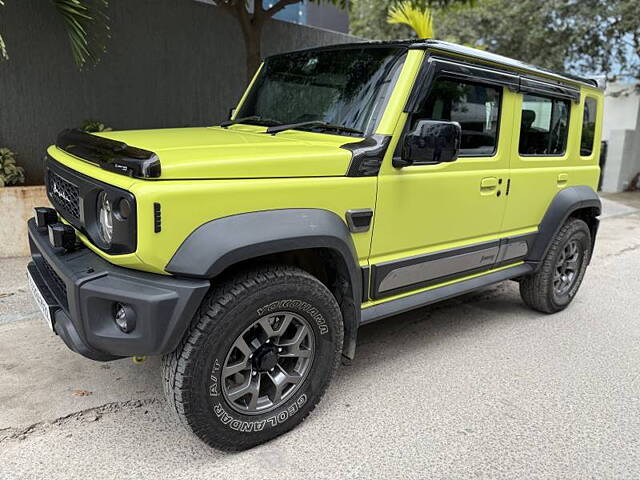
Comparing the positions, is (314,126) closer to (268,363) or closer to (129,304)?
(268,363)

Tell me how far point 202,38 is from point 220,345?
5576 mm

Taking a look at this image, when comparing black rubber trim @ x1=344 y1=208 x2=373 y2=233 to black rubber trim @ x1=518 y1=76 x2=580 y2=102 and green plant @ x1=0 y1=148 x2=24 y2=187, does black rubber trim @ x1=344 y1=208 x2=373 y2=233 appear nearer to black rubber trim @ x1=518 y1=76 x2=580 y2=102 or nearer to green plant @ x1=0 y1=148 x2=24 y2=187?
black rubber trim @ x1=518 y1=76 x2=580 y2=102

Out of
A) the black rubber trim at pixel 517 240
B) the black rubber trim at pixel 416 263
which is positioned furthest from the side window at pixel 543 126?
the black rubber trim at pixel 416 263

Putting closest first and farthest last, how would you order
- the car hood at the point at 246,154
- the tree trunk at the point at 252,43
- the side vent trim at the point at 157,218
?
the side vent trim at the point at 157,218 → the car hood at the point at 246,154 → the tree trunk at the point at 252,43

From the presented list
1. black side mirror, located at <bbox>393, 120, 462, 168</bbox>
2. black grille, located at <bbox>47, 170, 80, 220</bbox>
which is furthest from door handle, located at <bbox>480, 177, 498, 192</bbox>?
black grille, located at <bbox>47, 170, 80, 220</bbox>

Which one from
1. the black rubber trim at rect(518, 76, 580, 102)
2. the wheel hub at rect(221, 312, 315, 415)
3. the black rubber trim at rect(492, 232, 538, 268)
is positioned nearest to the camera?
the wheel hub at rect(221, 312, 315, 415)

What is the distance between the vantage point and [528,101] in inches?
144

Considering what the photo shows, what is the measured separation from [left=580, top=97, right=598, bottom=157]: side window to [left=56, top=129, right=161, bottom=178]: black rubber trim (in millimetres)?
3593

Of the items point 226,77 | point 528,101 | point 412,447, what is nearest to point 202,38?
point 226,77

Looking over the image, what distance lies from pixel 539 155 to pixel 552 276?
40.7 inches

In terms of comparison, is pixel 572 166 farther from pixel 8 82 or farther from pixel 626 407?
pixel 8 82

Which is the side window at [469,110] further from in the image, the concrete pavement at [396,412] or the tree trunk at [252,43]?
the tree trunk at [252,43]

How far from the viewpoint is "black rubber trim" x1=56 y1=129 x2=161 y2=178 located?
2045 mm

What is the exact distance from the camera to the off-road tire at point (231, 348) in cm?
221
